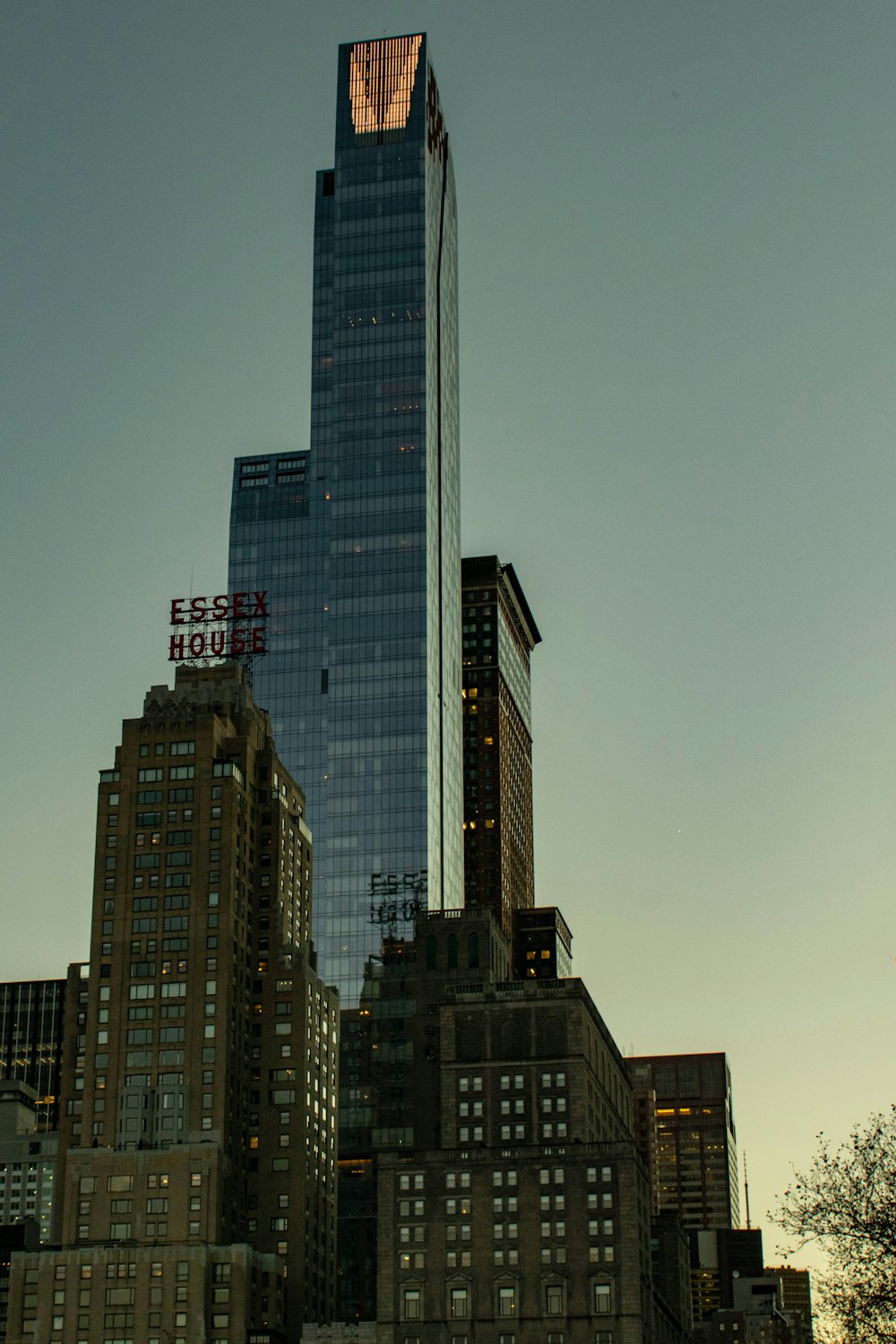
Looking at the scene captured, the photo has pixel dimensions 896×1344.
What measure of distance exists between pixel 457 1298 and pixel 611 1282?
17.6 metres

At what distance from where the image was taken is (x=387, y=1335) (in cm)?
19725

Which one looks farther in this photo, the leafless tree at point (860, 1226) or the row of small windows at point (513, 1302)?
the row of small windows at point (513, 1302)

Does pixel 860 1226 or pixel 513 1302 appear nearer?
pixel 860 1226

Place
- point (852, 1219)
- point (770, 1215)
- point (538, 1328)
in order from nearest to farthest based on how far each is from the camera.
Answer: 1. point (852, 1219)
2. point (770, 1215)
3. point (538, 1328)

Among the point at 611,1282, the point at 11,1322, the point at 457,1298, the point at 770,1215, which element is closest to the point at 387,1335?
the point at 457,1298

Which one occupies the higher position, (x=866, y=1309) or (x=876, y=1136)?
(x=876, y=1136)

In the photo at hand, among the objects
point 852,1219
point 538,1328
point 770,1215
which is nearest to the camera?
point 852,1219

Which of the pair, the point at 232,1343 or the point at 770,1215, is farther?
the point at 232,1343

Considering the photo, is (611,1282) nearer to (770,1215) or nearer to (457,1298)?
(457,1298)

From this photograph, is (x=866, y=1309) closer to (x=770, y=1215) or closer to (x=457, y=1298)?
(x=770, y=1215)

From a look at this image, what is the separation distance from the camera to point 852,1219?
2467 inches

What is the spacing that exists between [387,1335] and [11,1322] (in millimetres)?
42686

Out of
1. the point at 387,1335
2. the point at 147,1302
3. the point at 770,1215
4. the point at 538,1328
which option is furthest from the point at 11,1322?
the point at 770,1215

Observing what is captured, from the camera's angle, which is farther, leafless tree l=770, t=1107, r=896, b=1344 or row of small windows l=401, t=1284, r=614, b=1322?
row of small windows l=401, t=1284, r=614, b=1322
